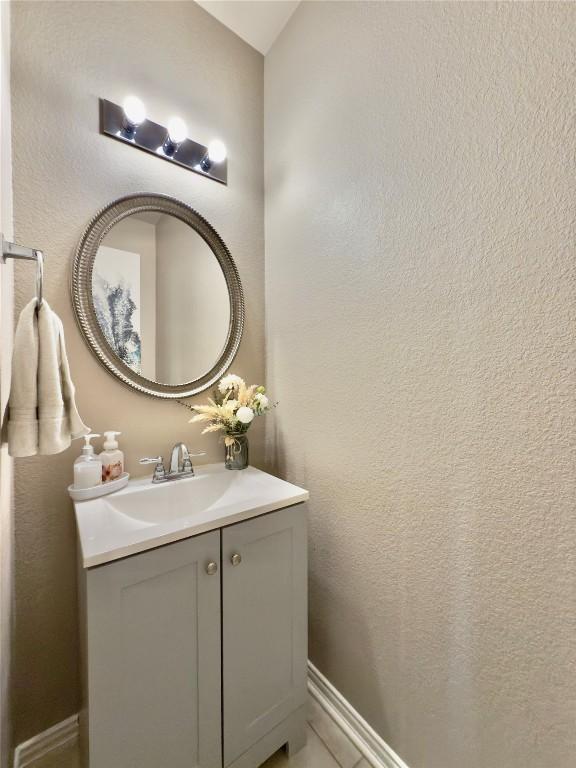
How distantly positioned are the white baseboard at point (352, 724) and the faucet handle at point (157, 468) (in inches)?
36.7

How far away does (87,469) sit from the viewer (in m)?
0.98

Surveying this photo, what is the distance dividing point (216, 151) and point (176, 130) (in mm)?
162

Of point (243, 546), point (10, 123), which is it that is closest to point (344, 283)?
point (243, 546)

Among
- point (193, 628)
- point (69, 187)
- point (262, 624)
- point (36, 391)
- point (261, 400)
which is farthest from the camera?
point (261, 400)

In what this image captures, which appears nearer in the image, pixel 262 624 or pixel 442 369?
pixel 442 369

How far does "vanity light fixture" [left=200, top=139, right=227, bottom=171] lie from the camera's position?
4.19ft

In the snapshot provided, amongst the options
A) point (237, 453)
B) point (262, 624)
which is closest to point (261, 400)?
point (237, 453)

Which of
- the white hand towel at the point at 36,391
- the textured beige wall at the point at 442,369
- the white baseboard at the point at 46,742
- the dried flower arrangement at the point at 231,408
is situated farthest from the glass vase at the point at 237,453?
the white baseboard at the point at 46,742

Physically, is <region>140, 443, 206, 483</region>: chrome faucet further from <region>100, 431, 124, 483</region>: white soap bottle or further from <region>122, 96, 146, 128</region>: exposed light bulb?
<region>122, 96, 146, 128</region>: exposed light bulb

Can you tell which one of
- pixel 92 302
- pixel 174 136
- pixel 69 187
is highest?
pixel 174 136

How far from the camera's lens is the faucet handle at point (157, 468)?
3.66 feet

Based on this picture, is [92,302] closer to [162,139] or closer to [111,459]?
[111,459]

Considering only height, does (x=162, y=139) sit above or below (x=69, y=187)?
above

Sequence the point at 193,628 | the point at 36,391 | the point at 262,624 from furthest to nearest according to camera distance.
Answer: the point at 262,624
the point at 193,628
the point at 36,391
